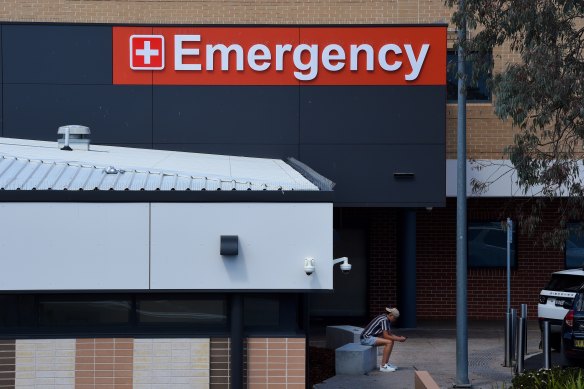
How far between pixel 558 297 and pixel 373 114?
498cm

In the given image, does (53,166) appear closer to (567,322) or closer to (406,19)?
(567,322)

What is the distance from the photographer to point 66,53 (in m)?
22.2

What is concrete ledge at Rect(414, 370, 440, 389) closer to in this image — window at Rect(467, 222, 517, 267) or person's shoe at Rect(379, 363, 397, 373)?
person's shoe at Rect(379, 363, 397, 373)

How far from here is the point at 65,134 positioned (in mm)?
18078

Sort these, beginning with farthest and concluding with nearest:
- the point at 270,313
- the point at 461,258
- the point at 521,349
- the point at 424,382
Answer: the point at 521,349
the point at 461,258
the point at 424,382
the point at 270,313

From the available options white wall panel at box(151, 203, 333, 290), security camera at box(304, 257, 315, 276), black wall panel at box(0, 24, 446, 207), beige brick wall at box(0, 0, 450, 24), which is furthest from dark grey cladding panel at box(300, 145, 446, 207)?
security camera at box(304, 257, 315, 276)

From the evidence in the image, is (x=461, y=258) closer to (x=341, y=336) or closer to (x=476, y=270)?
(x=341, y=336)

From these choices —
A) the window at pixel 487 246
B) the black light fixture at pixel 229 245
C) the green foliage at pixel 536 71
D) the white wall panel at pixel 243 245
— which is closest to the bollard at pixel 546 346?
the green foliage at pixel 536 71

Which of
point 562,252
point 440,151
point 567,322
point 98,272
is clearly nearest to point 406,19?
point 440,151

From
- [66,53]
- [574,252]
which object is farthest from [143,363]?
[574,252]

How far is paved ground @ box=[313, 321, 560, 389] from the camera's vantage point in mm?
18266

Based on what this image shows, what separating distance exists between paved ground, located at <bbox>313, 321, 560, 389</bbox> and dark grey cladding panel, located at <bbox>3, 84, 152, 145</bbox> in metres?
5.94

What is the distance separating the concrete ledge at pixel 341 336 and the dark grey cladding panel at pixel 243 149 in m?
3.45

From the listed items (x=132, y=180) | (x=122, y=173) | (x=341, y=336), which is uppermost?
(x=122, y=173)
